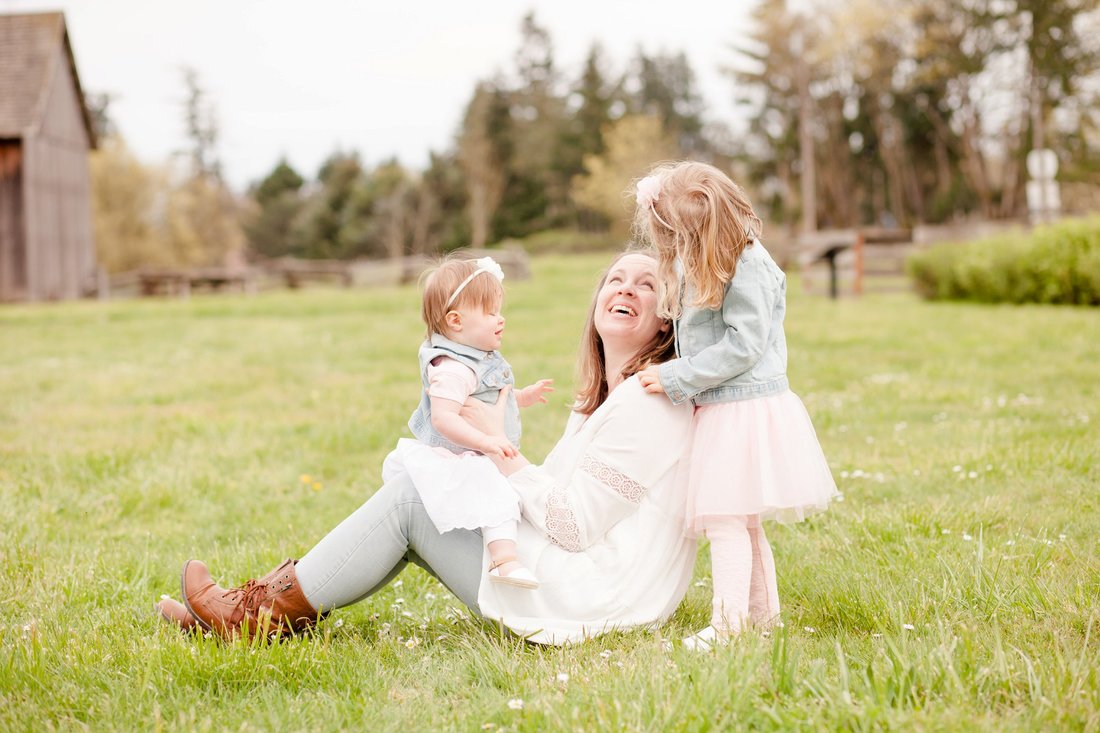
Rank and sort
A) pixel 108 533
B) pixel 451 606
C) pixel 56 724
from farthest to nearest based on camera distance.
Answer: pixel 108 533, pixel 451 606, pixel 56 724

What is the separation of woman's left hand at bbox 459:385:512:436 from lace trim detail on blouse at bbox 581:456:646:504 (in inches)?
13.8

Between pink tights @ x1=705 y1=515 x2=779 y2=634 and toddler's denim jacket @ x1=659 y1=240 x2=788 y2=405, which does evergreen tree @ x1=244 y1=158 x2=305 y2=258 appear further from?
pink tights @ x1=705 y1=515 x2=779 y2=634

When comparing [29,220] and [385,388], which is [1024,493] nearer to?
[385,388]

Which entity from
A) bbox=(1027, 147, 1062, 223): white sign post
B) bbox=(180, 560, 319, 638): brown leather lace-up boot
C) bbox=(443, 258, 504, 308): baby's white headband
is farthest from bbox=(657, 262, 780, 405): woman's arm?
bbox=(1027, 147, 1062, 223): white sign post

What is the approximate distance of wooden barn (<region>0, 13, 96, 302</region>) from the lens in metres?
27.6

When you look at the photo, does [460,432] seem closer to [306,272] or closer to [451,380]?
[451,380]

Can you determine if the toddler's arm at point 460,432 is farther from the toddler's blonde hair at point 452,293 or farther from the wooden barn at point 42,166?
the wooden barn at point 42,166

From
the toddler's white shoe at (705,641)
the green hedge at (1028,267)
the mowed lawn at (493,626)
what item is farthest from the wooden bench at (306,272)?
the toddler's white shoe at (705,641)

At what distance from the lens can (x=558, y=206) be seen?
61875mm

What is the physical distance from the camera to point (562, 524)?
10.6 feet

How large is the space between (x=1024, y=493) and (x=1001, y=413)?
242 cm

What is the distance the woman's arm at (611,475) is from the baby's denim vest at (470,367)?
219mm

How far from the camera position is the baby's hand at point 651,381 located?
3223mm

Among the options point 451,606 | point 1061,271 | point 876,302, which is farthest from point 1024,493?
point 876,302
